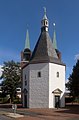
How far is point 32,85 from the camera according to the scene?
6088 cm

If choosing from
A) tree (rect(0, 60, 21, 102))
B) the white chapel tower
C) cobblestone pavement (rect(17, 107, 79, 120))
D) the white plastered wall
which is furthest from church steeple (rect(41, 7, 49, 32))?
cobblestone pavement (rect(17, 107, 79, 120))

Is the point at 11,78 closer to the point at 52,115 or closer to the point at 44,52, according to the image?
the point at 44,52

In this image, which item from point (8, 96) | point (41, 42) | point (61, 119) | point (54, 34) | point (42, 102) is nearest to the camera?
point (61, 119)

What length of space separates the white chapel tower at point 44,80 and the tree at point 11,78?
2631cm

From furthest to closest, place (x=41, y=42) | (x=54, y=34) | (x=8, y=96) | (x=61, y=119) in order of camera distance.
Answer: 1. (x=8, y=96)
2. (x=54, y=34)
3. (x=41, y=42)
4. (x=61, y=119)

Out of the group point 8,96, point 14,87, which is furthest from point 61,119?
point 8,96

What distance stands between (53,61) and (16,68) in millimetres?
34792

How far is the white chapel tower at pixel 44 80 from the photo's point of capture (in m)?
59.8

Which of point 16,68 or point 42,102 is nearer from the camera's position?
point 42,102

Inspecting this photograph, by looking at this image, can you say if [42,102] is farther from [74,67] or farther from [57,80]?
[74,67]

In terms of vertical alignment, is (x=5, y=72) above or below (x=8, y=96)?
above

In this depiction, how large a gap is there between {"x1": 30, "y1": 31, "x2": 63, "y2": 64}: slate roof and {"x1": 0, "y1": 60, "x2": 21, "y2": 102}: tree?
2733 cm

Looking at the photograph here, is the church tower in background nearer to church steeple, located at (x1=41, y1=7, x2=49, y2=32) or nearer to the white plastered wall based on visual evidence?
church steeple, located at (x1=41, y1=7, x2=49, y2=32)

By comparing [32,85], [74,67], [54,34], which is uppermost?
[54,34]
